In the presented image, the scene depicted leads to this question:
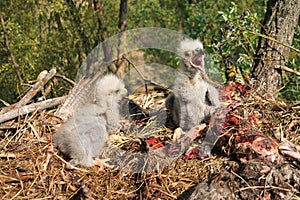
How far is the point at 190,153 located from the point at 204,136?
22cm

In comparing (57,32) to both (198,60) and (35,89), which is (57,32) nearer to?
(35,89)

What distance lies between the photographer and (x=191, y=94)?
395 cm

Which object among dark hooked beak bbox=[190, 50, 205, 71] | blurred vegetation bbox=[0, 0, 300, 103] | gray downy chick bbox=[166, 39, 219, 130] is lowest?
blurred vegetation bbox=[0, 0, 300, 103]

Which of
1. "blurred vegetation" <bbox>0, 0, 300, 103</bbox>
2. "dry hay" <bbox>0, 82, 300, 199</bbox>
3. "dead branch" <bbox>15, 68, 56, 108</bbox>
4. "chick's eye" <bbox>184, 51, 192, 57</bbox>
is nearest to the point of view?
"dry hay" <bbox>0, 82, 300, 199</bbox>

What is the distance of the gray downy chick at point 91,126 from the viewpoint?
3.50 metres

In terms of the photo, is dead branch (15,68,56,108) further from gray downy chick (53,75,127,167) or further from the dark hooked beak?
the dark hooked beak

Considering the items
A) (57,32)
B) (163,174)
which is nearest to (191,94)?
(163,174)

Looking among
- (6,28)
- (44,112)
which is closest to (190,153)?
(44,112)

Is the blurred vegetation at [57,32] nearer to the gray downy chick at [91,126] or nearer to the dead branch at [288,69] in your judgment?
the dead branch at [288,69]

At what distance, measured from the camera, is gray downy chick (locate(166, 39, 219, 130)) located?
3848 millimetres

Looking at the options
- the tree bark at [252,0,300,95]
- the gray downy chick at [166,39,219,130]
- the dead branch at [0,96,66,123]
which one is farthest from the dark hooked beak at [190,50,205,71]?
the dead branch at [0,96,66,123]

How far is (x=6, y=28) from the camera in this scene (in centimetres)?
663

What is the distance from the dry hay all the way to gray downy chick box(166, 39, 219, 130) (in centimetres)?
22

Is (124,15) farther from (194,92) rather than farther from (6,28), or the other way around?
(194,92)
